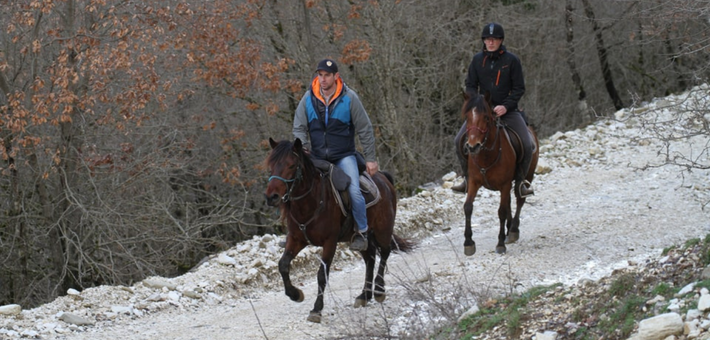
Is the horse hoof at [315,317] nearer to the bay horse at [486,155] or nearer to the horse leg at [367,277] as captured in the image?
the horse leg at [367,277]

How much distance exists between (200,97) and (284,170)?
1346 centimetres

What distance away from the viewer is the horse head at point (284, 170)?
26.0 feet

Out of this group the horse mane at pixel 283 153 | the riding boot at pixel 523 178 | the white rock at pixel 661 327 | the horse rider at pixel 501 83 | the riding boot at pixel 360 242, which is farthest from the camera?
the riding boot at pixel 523 178

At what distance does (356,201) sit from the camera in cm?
881

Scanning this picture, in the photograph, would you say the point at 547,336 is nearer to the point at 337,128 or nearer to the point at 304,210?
the point at 304,210

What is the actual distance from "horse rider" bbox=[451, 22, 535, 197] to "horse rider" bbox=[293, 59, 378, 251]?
9.46 ft

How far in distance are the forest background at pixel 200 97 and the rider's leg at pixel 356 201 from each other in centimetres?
262

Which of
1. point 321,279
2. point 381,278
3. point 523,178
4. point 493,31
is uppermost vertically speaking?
point 493,31

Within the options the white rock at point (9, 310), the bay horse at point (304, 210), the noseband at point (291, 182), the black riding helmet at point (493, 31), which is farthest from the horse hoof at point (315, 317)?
the black riding helmet at point (493, 31)

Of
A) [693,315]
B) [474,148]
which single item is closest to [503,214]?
[474,148]

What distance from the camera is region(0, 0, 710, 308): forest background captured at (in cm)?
1402

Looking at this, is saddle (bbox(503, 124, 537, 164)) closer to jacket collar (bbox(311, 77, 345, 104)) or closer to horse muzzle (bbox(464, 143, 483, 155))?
horse muzzle (bbox(464, 143, 483, 155))

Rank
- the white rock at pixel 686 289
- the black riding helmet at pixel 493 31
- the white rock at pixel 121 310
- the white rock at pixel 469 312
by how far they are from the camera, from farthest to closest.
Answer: the black riding helmet at pixel 493 31, the white rock at pixel 121 310, the white rock at pixel 469 312, the white rock at pixel 686 289

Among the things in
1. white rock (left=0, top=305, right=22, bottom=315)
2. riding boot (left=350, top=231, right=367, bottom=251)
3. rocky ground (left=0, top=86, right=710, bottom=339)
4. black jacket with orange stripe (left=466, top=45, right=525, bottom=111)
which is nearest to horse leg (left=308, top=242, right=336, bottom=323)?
rocky ground (left=0, top=86, right=710, bottom=339)
